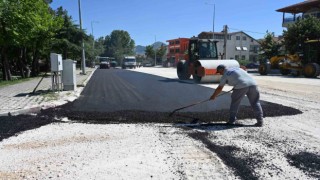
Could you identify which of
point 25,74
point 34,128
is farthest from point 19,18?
point 34,128

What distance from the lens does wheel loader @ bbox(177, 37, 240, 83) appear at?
18453 mm

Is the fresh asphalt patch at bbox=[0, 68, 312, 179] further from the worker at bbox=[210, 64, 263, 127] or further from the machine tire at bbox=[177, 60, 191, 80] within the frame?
the machine tire at bbox=[177, 60, 191, 80]

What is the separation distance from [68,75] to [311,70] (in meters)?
18.5

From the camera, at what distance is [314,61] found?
85.8 feet

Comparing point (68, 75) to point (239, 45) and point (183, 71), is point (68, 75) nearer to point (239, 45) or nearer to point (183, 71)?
point (183, 71)

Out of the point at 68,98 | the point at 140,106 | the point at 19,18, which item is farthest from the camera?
the point at 19,18

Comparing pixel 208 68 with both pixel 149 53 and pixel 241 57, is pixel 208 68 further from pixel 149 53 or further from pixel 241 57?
pixel 149 53

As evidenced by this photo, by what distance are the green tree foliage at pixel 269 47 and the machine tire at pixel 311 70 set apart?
1545 cm

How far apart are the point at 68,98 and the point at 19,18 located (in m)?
12.9

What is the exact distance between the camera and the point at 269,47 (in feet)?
137

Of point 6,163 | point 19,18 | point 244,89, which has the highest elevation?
point 19,18

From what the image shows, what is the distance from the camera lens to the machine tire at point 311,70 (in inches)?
968

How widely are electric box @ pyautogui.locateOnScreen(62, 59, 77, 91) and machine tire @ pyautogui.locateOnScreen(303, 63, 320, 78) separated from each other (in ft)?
60.1

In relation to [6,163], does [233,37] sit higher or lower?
higher
